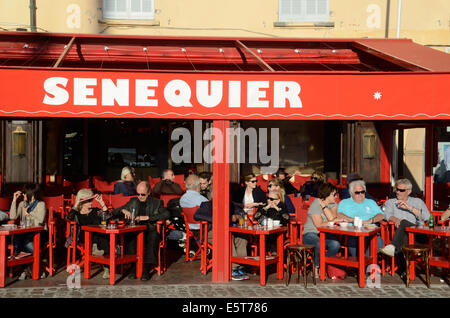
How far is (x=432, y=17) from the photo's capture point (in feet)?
43.6

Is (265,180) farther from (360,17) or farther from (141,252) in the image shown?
(141,252)

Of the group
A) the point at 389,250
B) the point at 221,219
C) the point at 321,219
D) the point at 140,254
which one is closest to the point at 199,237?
the point at 221,219

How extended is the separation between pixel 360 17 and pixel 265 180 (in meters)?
4.82

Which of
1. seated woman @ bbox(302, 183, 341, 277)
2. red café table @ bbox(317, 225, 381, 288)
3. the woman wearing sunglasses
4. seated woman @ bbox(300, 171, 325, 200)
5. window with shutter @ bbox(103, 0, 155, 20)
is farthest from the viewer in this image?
window with shutter @ bbox(103, 0, 155, 20)

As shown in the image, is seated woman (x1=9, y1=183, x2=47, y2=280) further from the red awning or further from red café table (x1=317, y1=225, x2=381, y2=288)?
red café table (x1=317, y1=225, x2=381, y2=288)

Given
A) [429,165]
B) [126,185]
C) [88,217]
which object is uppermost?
[429,165]

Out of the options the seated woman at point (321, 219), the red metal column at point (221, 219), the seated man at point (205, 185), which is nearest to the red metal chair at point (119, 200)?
the seated man at point (205, 185)

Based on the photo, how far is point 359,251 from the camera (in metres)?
6.42

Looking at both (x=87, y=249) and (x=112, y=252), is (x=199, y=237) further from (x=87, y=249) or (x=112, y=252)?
(x=87, y=249)

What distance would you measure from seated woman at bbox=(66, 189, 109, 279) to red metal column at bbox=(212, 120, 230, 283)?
141cm

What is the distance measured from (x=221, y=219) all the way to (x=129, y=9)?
8.14 m

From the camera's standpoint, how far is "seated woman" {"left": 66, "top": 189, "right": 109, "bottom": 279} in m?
6.86

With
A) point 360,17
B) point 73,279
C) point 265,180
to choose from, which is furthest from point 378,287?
point 360,17

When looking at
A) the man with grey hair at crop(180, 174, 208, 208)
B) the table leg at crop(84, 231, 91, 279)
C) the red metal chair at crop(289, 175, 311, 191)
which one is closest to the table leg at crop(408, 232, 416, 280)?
the man with grey hair at crop(180, 174, 208, 208)
